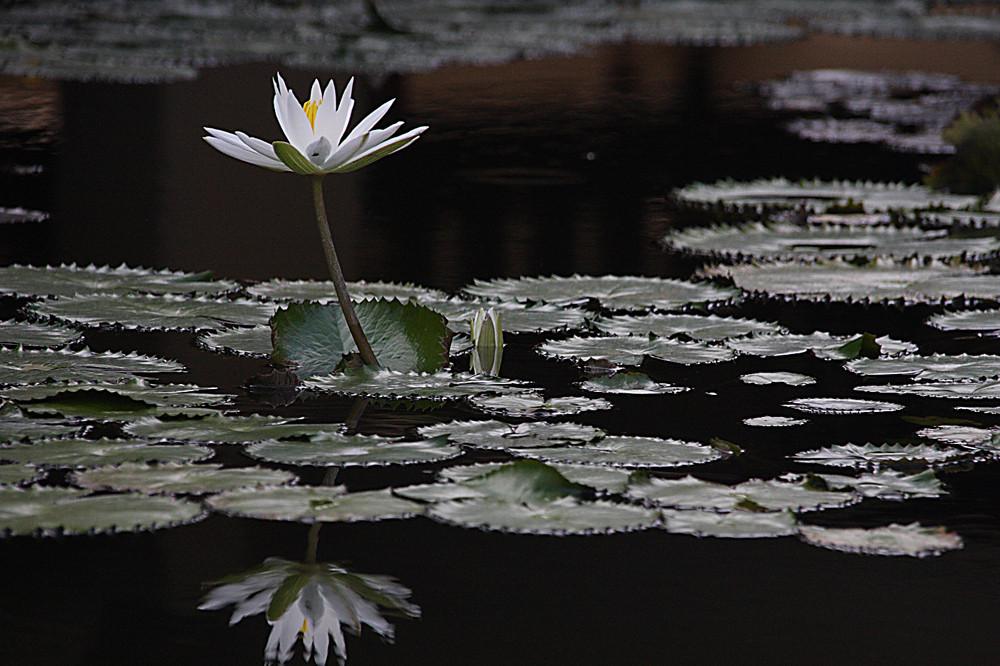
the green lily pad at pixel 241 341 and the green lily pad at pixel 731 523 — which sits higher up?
the green lily pad at pixel 241 341

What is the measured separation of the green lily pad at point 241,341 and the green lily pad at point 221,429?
39cm

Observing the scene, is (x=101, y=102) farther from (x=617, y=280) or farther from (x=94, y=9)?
(x=94, y=9)

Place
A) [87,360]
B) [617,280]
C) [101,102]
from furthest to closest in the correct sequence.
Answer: [101,102]
[617,280]
[87,360]

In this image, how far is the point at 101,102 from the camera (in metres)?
5.97

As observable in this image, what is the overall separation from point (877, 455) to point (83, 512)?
1.01 m

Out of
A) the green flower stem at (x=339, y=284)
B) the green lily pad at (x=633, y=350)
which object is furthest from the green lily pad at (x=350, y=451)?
the green lily pad at (x=633, y=350)

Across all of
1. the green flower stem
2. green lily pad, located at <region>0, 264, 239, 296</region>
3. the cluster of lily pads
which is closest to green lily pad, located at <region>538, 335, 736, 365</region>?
the cluster of lily pads

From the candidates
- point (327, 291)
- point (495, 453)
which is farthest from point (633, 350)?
point (327, 291)

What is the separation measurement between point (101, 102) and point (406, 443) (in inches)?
181

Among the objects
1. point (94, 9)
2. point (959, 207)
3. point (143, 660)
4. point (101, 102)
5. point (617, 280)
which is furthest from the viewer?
point (94, 9)

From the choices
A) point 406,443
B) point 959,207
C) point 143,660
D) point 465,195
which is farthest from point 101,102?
point 143,660

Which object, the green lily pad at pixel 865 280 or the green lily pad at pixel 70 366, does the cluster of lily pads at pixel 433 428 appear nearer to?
the green lily pad at pixel 70 366

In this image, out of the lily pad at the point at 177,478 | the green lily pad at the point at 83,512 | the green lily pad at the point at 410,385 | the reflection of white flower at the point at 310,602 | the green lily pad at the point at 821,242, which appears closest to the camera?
the reflection of white flower at the point at 310,602

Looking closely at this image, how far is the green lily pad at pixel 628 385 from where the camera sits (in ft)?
7.03
